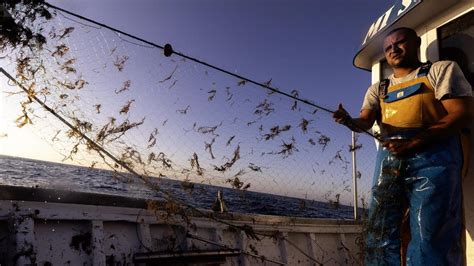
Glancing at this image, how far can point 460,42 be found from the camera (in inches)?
158

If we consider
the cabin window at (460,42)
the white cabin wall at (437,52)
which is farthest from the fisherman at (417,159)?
the cabin window at (460,42)

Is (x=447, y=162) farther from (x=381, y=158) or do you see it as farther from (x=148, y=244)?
(x=148, y=244)

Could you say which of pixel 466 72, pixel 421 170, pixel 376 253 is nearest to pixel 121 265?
pixel 376 253

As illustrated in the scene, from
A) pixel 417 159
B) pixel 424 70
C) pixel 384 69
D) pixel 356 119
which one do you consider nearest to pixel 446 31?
pixel 384 69

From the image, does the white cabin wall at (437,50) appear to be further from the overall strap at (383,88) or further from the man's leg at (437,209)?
the overall strap at (383,88)

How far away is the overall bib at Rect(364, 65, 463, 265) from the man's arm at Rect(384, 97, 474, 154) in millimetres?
100

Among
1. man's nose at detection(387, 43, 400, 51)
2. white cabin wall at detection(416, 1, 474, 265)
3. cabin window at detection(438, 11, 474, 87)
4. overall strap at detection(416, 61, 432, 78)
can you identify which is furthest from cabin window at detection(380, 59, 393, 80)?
overall strap at detection(416, 61, 432, 78)

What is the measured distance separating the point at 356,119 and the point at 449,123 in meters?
0.97

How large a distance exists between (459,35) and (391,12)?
893mm

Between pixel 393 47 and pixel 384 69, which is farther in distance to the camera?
pixel 384 69

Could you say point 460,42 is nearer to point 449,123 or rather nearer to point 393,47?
point 393,47

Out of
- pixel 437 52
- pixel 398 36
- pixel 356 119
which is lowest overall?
pixel 356 119

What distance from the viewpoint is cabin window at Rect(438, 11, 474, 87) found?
3.89 meters

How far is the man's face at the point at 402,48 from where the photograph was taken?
133 inches
